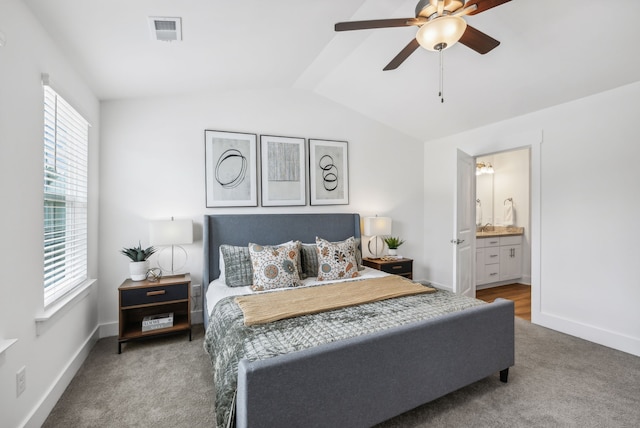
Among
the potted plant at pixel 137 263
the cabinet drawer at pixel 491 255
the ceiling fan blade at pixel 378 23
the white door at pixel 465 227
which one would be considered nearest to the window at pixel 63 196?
the potted plant at pixel 137 263

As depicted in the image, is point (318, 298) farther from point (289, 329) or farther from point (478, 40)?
point (478, 40)

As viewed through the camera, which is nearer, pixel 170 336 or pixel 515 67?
pixel 515 67

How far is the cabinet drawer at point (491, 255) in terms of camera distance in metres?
4.92

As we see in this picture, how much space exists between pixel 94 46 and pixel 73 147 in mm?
835

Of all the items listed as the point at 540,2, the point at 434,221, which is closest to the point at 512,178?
the point at 434,221

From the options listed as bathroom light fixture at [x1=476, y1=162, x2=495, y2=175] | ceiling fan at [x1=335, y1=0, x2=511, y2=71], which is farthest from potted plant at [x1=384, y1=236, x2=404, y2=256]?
ceiling fan at [x1=335, y1=0, x2=511, y2=71]

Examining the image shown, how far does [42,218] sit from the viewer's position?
1967 millimetres

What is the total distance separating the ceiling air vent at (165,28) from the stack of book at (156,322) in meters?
2.46

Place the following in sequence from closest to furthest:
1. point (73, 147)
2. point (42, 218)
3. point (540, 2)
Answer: point (42, 218) → point (540, 2) → point (73, 147)

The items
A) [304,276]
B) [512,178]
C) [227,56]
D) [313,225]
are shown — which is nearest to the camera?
[227,56]

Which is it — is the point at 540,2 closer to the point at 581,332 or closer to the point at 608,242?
the point at 608,242

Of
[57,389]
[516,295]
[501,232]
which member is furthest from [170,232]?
[501,232]

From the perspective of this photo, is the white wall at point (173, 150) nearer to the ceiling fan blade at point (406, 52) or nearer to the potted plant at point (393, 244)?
the potted plant at point (393, 244)

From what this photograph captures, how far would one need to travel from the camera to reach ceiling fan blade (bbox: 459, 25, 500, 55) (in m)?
1.81
